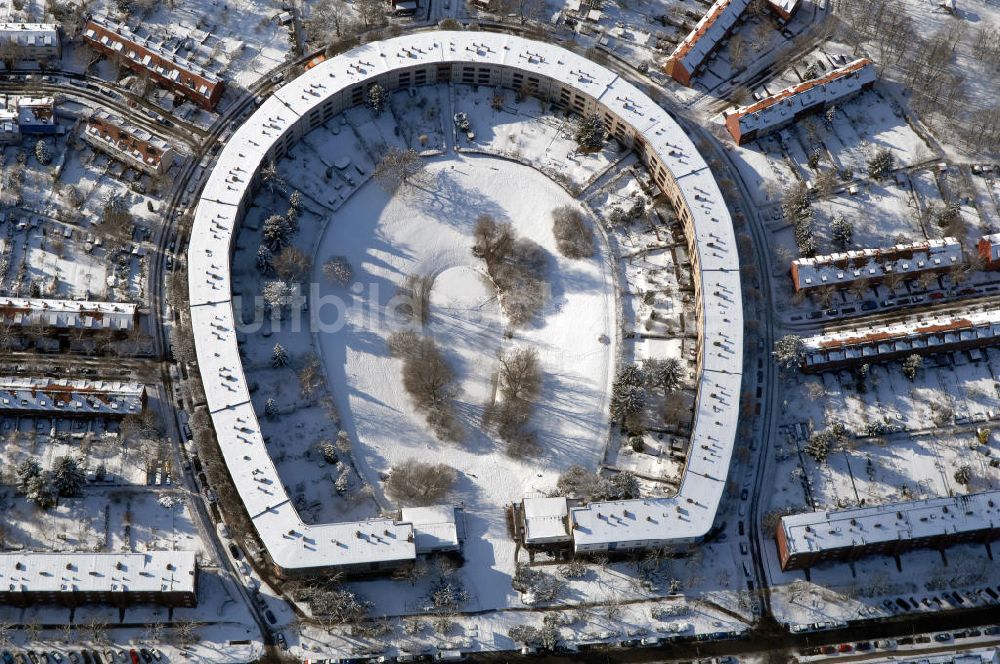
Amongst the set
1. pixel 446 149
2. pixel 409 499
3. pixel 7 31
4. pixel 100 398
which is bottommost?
pixel 409 499

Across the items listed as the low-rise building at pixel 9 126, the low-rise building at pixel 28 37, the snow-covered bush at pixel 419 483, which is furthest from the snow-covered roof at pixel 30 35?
the snow-covered bush at pixel 419 483

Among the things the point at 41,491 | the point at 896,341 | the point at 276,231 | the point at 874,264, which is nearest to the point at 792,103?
the point at 874,264

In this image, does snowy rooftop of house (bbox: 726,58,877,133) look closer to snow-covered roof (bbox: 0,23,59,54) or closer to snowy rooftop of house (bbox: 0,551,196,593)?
snowy rooftop of house (bbox: 0,551,196,593)

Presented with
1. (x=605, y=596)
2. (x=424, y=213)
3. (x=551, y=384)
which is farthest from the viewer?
(x=424, y=213)

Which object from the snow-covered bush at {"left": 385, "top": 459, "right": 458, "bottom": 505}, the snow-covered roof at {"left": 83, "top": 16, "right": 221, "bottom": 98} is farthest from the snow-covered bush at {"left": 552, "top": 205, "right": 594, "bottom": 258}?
the snow-covered roof at {"left": 83, "top": 16, "right": 221, "bottom": 98}

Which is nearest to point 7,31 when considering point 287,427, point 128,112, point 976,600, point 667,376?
point 128,112

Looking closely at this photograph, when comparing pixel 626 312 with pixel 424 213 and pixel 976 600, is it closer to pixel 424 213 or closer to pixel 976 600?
pixel 424 213
